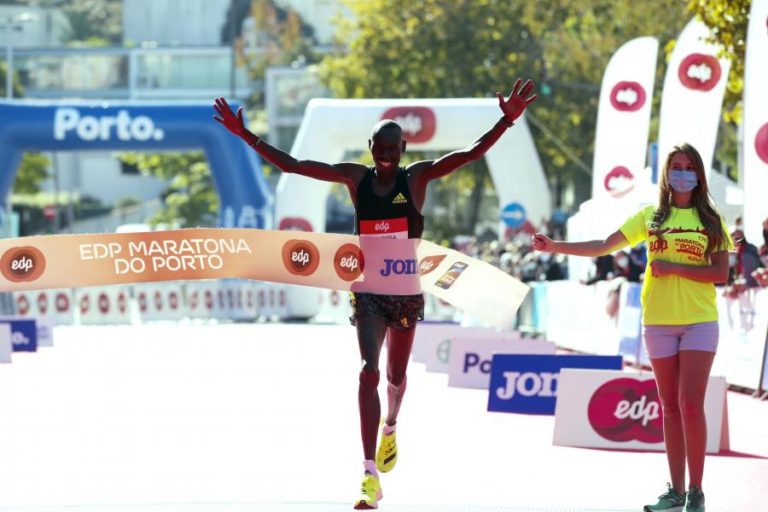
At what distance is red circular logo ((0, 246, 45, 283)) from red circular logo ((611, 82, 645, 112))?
57.3 feet

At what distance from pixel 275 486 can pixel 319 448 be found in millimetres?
2007

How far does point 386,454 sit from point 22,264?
2.51m

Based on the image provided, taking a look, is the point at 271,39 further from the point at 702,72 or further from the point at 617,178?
the point at 702,72

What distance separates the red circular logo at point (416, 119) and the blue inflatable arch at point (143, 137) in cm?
294

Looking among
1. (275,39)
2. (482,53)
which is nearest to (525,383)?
(482,53)

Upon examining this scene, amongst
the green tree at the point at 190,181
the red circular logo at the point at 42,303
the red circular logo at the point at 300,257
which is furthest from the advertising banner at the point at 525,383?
the green tree at the point at 190,181

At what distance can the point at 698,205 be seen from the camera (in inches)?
321

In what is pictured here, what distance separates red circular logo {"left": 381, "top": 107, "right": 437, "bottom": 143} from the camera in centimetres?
3384

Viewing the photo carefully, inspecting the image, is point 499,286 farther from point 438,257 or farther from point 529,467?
point 529,467

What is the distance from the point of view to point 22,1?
12350 centimetres

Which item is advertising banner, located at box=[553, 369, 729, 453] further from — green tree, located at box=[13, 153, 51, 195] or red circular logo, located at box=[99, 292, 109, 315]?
green tree, located at box=[13, 153, 51, 195]

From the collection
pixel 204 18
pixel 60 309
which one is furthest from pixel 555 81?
pixel 204 18

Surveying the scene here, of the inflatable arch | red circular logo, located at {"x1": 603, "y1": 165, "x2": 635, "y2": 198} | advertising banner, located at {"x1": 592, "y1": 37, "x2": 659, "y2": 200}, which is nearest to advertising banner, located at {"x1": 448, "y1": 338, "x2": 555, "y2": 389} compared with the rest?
red circular logo, located at {"x1": 603, "y1": 165, "x2": 635, "y2": 198}

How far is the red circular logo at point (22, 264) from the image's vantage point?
385 inches
